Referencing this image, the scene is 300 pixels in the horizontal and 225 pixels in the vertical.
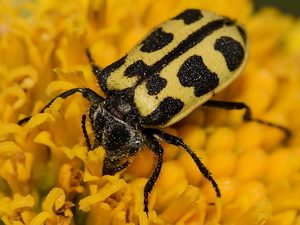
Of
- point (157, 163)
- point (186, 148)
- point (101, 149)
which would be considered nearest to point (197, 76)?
point (186, 148)

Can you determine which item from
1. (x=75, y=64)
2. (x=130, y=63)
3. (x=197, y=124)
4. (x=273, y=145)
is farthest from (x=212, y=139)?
(x=75, y=64)

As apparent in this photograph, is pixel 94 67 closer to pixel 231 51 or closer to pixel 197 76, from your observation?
pixel 197 76

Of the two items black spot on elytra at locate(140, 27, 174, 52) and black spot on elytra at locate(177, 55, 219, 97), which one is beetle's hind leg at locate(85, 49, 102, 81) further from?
black spot on elytra at locate(177, 55, 219, 97)

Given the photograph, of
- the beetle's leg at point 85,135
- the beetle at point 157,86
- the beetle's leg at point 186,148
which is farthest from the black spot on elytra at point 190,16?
the beetle's leg at point 85,135

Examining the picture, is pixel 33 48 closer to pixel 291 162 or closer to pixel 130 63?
pixel 130 63

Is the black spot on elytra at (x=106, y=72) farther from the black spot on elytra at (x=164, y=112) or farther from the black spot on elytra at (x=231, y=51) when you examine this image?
the black spot on elytra at (x=231, y=51)

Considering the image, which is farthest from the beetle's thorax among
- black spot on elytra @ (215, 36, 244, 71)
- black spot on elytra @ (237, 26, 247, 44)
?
black spot on elytra @ (237, 26, 247, 44)

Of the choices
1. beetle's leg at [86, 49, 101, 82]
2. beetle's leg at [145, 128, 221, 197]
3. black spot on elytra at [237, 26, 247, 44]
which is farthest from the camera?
black spot on elytra at [237, 26, 247, 44]
